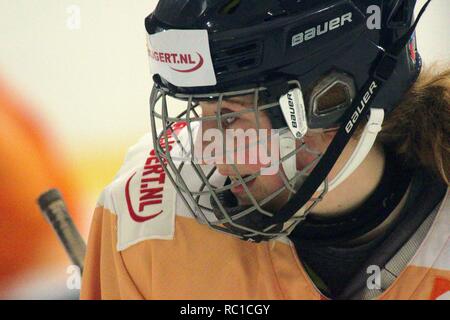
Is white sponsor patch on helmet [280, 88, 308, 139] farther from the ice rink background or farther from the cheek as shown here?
the ice rink background

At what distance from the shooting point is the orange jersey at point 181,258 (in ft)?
3.55

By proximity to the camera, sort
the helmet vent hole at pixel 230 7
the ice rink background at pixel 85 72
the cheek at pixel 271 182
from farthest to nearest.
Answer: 1. the ice rink background at pixel 85 72
2. the cheek at pixel 271 182
3. the helmet vent hole at pixel 230 7

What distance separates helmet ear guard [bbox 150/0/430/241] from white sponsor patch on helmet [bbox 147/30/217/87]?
0.03ft

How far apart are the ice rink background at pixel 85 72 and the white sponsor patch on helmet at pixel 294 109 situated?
0.77 metres

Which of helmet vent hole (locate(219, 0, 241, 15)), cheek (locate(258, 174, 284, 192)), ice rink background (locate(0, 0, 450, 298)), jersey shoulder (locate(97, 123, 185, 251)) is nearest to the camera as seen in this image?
helmet vent hole (locate(219, 0, 241, 15))

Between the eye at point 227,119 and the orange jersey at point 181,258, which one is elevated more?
the eye at point 227,119

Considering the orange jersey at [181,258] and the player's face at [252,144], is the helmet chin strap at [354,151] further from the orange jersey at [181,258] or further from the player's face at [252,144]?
the orange jersey at [181,258]

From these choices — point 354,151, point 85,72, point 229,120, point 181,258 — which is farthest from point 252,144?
point 85,72

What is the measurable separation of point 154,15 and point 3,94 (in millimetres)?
791

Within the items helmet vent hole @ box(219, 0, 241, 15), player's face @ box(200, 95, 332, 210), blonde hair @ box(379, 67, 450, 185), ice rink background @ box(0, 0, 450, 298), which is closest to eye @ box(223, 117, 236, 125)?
player's face @ box(200, 95, 332, 210)

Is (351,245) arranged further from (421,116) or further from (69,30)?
(69,30)

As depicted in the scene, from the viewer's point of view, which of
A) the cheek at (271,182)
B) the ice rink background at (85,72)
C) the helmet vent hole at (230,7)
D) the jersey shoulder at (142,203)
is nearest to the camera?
the helmet vent hole at (230,7)

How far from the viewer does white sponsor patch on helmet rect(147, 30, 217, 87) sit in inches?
37.4

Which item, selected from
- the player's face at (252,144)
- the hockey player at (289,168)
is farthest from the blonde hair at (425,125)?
the player's face at (252,144)
